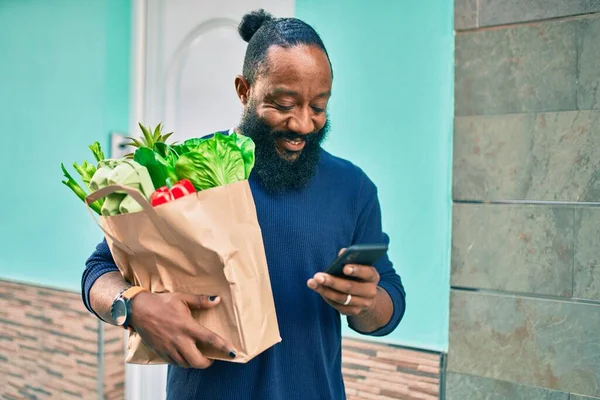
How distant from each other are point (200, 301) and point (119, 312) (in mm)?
136

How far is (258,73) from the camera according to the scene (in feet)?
3.44

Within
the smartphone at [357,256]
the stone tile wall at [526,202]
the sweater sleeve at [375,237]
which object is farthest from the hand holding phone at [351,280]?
the stone tile wall at [526,202]

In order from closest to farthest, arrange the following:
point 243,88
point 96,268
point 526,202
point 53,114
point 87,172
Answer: point 87,172 → point 96,268 → point 243,88 → point 526,202 → point 53,114

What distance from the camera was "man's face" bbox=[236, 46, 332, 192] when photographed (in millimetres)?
1000

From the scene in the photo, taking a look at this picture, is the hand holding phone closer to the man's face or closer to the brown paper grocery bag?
the brown paper grocery bag

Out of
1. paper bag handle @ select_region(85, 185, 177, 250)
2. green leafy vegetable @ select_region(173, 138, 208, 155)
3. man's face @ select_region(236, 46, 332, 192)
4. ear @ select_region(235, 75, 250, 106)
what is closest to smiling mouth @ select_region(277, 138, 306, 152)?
man's face @ select_region(236, 46, 332, 192)

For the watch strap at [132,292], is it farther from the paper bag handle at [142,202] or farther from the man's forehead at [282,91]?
the man's forehead at [282,91]

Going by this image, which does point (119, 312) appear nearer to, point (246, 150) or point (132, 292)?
point (132, 292)

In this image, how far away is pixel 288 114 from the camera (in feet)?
3.32

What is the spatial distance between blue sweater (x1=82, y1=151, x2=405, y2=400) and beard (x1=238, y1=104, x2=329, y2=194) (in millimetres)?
22

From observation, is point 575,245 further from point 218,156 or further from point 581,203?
point 218,156

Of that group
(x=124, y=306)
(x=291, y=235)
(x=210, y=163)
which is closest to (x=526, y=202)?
(x=291, y=235)

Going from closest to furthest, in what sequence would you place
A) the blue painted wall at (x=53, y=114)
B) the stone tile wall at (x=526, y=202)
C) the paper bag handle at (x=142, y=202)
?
1. the paper bag handle at (x=142, y=202)
2. the stone tile wall at (x=526, y=202)
3. the blue painted wall at (x=53, y=114)

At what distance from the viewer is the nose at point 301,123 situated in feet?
3.29
